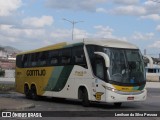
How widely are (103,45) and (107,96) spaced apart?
2430 millimetres

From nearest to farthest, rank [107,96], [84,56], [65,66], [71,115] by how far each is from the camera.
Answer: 1. [71,115]
2. [107,96]
3. [84,56]
4. [65,66]

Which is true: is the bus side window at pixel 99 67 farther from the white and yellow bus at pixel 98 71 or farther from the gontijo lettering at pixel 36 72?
the gontijo lettering at pixel 36 72

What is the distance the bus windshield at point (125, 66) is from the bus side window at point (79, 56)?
5.48 ft

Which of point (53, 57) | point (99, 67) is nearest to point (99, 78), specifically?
point (99, 67)

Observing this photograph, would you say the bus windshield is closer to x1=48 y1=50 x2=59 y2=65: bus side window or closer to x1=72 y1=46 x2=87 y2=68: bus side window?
x1=72 y1=46 x2=87 y2=68: bus side window

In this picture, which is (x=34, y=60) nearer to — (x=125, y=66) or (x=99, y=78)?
(x=99, y=78)

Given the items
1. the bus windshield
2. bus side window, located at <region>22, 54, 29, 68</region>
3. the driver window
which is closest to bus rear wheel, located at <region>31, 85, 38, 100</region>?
bus side window, located at <region>22, 54, 29, 68</region>

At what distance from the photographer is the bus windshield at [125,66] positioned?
19.0 m

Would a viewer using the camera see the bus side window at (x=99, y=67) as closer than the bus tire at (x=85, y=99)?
Yes

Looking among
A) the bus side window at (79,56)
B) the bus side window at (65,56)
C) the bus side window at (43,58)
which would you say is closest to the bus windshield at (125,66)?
the bus side window at (79,56)

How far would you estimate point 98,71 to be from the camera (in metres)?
19.5

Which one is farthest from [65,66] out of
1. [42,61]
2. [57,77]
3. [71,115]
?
[71,115]

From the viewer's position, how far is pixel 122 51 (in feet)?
64.1

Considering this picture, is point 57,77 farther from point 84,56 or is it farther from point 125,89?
point 125,89
